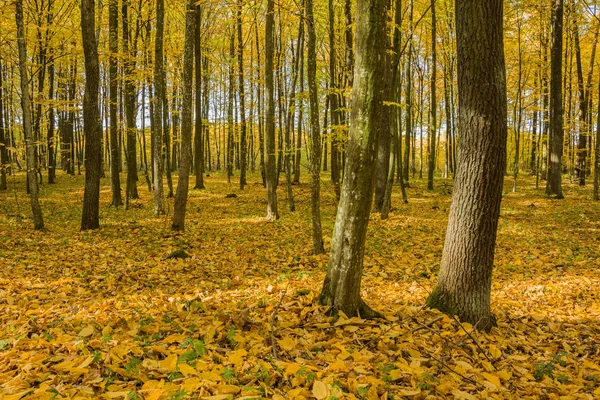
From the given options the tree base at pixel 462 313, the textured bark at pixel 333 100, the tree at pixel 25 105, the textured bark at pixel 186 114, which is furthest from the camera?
the textured bark at pixel 333 100

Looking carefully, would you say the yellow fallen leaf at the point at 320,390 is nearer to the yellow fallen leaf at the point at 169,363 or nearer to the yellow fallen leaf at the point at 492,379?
the yellow fallen leaf at the point at 169,363

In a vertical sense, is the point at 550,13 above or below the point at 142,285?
above

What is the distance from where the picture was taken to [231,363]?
122 inches

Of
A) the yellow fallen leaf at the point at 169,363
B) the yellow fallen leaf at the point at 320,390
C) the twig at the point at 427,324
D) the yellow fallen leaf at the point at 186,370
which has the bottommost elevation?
the twig at the point at 427,324

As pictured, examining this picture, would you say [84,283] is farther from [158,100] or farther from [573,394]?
[158,100]

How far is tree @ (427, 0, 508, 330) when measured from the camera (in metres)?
3.95

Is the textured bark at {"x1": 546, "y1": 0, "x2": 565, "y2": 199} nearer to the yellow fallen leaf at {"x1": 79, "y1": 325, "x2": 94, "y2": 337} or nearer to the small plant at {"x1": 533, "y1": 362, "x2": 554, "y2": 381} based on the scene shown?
the small plant at {"x1": 533, "y1": 362, "x2": 554, "y2": 381}

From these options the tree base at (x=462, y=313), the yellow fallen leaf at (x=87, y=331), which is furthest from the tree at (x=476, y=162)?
the yellow fallen leaf at (x=87, y=331)

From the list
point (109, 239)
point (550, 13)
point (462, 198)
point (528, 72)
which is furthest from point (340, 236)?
point (528, 72)

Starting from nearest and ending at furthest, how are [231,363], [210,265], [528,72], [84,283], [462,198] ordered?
[231,363]
[462,198]
[84,283]
[210,265]
[528,72]

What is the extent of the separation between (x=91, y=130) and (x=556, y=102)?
17924 mm

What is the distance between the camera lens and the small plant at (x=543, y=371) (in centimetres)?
349

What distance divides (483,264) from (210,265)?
4.93 m

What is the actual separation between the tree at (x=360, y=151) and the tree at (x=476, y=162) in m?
1.07
